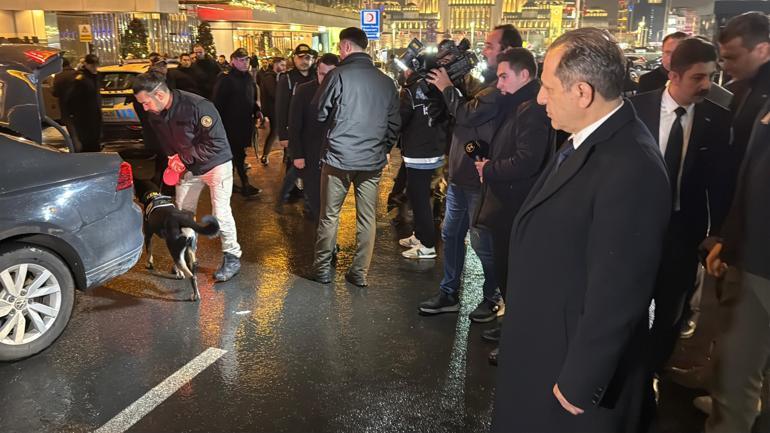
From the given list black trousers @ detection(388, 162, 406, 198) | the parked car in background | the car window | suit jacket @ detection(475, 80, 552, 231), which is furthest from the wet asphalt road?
the car window

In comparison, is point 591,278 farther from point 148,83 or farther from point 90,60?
point 90,60

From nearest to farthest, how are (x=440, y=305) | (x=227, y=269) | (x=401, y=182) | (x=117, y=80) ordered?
(x=440, y=305), (x=227, y=269), (x=401, y=182), (x=117, y=80)

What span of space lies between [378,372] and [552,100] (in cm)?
246

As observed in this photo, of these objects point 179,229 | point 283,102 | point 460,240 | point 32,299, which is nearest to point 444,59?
point 460,240

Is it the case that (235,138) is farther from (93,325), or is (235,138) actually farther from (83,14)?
(83,14)

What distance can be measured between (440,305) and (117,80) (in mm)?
9641

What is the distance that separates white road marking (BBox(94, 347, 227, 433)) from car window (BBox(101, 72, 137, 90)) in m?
→ 9.18

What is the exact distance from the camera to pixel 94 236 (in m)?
4.36

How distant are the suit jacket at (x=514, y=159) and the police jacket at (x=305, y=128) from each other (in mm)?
2292

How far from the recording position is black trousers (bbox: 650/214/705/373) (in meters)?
3.37

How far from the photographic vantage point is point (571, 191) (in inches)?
73.4

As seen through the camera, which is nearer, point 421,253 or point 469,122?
point 469,122

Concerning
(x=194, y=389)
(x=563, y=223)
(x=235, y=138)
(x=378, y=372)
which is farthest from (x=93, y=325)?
(x=235, y=138)

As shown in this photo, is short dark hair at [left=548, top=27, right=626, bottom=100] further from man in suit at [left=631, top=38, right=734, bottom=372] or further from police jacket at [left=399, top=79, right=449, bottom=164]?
police jacket at [left=399, top=79, right=449, bottom=164]
